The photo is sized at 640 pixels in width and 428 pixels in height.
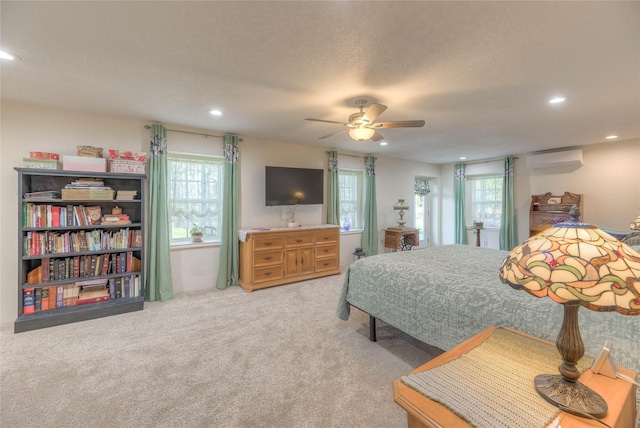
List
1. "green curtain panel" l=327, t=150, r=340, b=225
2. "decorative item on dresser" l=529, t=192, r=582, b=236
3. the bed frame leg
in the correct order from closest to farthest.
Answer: the bed frame leg, "decorative item on dresser" l=529, t=192, r=582, b=236, "green curtain panel" l=327, t=150, r=340, b=225

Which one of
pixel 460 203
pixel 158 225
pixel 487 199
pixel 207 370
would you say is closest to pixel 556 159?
pixel 487 199

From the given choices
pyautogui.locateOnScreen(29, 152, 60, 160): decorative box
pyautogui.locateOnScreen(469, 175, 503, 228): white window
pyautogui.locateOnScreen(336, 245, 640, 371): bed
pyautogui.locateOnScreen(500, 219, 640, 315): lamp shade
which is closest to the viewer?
Answer: pyautogui.locateOnScreen(500, 219, 640, 315): lamp shade

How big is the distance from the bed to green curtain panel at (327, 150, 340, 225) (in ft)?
7.77

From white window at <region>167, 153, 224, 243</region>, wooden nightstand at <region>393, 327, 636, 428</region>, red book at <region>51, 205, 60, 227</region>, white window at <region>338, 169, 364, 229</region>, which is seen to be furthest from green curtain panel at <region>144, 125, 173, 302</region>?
wooden nightstand at <region>393, 327, 636, 428</region>

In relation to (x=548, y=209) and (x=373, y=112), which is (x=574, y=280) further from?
(x=548, y=209)

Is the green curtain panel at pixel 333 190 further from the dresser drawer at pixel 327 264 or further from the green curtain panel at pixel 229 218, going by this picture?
the green curtain panel at pixel 229 218

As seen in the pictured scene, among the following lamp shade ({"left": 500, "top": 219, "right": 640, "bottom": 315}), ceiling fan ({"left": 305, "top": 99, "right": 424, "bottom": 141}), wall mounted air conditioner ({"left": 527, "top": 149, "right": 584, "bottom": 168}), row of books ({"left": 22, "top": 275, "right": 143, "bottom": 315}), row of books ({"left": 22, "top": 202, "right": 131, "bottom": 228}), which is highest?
wall mounted air conditioner ({"left": 527, "top": 149, "right": 584, "bottom": 168})

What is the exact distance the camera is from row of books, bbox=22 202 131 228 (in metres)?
2.83

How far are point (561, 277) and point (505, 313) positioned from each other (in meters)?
1.03

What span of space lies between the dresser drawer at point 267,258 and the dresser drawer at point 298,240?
0.21 m

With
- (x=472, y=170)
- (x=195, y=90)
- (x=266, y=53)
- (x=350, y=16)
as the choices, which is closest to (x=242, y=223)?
(x=195, y=90)

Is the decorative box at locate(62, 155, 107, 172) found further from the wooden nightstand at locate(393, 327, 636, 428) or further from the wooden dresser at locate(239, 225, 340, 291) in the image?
the wooden nightstand at locate(393, 327, 636, 428)

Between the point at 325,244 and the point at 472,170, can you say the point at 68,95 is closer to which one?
the point at 325,244

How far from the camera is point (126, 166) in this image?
3242 mm
